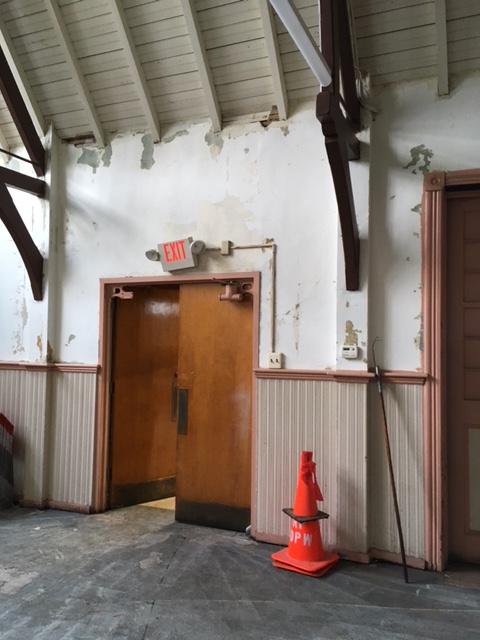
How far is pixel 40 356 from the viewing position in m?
4.30

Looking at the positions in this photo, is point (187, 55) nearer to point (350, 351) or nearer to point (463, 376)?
point (350, 351)

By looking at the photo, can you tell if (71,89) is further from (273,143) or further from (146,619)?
(146,619)

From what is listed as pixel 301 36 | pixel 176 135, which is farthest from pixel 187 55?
pixel 301 36

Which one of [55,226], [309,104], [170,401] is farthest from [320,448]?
[55,226]

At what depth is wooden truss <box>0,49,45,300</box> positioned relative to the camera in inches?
157

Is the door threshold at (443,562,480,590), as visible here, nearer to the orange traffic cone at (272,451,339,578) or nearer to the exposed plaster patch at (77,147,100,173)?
the orange traffic cone at (272,451,339,578)

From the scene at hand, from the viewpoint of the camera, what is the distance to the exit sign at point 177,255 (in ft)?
12.6

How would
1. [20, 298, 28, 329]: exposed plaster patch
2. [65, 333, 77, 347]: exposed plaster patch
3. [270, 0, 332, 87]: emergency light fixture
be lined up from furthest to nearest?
[20, 298, 28, 329]: exposed plaster patch
[65, 333, 77, 347]: exposed plaster patch
[270, 0, 332, 87]: emergency light fixture

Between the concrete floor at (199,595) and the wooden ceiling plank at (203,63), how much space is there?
3099mm

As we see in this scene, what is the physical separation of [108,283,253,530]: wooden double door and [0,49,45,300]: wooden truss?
2.45ft

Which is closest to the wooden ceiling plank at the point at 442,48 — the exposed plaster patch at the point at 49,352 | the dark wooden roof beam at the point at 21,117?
the dark wooden roof beam at the point at 21,117

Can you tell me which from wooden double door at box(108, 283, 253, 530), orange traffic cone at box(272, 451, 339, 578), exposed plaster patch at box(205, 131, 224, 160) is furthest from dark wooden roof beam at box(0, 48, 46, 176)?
orange traffic cone at box(272, 451, 339, 578)

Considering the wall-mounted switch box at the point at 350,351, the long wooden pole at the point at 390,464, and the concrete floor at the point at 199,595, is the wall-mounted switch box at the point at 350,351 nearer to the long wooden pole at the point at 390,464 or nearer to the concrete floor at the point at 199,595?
the long wooden pole at the point at 390,464

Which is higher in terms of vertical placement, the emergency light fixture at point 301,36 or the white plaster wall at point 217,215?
the emergency light fixture at point 301,36
